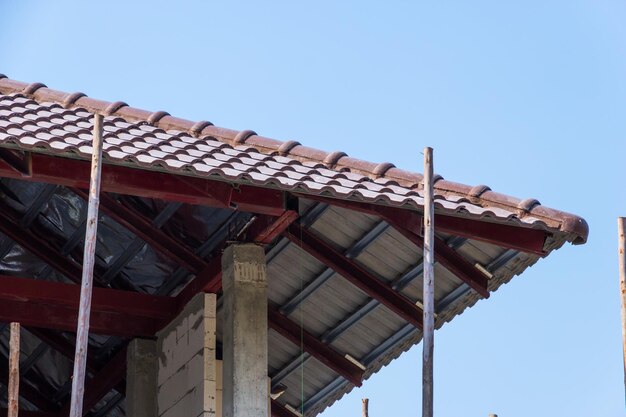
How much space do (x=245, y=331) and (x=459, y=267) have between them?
2.41 m

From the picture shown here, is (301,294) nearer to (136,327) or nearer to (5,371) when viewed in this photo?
(136,327)

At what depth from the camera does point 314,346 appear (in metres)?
16.5

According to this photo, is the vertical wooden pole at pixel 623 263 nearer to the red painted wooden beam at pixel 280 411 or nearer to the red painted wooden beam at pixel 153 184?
the red painted wooden beam at pixel 153 184

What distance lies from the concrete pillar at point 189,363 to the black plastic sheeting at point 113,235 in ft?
2.11

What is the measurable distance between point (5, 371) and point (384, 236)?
623 cm

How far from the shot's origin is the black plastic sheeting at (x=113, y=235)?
1505 centimetres

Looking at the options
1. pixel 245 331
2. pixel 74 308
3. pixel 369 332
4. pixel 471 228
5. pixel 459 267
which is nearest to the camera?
pixel 471 228

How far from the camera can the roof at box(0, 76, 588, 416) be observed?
12.8 meters

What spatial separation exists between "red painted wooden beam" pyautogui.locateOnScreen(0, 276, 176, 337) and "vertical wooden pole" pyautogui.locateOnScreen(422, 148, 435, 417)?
416cm

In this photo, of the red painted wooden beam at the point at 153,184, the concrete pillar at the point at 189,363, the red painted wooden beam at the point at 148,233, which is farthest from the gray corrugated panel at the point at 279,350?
the red painted wooden beam at the point at 153,184

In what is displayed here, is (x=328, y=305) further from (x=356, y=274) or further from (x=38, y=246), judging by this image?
(x=38, y=246)

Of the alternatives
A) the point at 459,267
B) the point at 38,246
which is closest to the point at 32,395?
the point at 38,246

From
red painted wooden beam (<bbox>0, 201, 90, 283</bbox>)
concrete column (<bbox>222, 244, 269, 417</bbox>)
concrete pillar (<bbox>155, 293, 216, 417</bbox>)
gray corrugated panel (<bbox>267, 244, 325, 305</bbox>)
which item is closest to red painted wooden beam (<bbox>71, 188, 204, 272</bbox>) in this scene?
concrete pillar (<bbox>155, 293, 216, 417</bbox>)

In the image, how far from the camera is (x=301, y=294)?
620 inches
